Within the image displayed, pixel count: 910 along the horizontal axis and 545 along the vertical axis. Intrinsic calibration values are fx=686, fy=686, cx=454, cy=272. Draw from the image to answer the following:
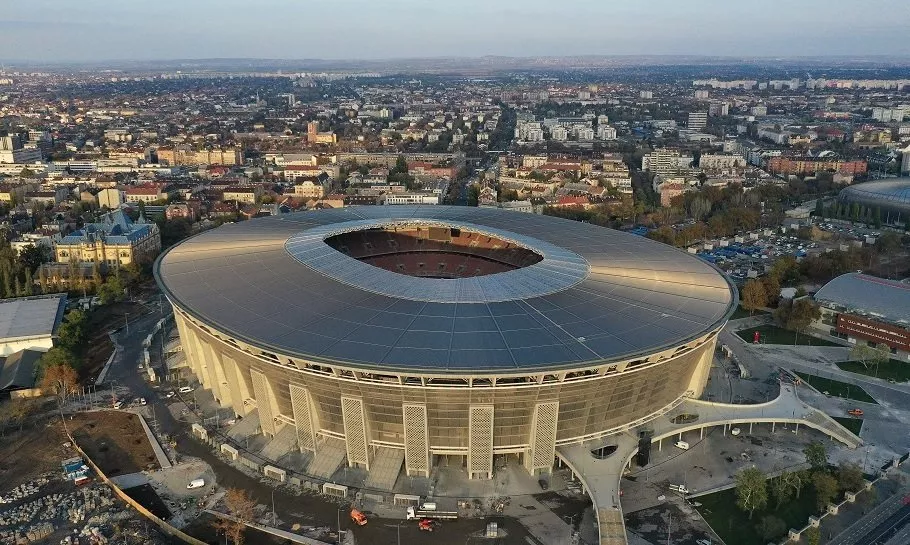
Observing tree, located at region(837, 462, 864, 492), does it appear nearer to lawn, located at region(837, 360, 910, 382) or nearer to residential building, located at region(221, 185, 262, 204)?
lawn, located at region(837, 360, 910, 382)

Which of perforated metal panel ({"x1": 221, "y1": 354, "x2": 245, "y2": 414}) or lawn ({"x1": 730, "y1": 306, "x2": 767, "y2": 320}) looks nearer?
perforated metal panel ({"x1": 221, "y1": 354, "x2": 245, "y2": 414})

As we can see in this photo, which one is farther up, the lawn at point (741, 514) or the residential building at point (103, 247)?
the residential building at point (103, 247)

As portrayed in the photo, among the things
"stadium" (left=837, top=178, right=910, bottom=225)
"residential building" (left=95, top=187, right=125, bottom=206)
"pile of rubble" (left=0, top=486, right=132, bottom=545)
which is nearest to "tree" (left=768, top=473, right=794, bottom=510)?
"pile of rubble" (left=0, top=486, right=132, bottom=545)

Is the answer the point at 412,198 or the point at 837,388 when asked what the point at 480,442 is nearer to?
the point at 837,388

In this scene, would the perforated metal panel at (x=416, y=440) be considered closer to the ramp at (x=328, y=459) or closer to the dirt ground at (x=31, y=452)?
the ramp at (x=328, y=459)

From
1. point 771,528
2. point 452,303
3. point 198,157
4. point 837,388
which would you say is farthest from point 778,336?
point 198,157

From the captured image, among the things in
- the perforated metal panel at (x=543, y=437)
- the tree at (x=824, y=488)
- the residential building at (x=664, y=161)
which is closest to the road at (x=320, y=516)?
the perforated metal panel at (x=543, y=437)
